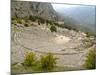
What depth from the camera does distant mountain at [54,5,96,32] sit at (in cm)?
245

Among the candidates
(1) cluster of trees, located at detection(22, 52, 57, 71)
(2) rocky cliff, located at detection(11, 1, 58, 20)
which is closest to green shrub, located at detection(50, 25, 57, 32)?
(2) rocky cliff, located at detection(11, 1, 58, 20)

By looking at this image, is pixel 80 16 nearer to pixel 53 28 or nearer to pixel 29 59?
pixel 53 28

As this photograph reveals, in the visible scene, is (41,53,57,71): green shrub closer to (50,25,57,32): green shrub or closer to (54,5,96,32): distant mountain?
(50,25,57,32): green shrub

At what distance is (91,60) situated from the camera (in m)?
2.54

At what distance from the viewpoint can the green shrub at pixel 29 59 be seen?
7.49 ft

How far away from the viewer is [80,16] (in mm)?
2508

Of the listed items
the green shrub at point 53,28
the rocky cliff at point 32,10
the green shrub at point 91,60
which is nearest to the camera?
the rocky cliff at point 32,10

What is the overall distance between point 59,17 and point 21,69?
795mm

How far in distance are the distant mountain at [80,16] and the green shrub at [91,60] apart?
306mm

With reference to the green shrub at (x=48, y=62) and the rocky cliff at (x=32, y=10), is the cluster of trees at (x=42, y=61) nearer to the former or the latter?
the green shrub at (x=48, y=62)

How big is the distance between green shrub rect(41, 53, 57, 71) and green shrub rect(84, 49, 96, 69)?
45cm

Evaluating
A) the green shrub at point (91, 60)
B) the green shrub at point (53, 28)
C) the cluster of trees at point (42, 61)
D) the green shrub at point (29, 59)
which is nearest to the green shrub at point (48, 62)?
the cluster of trees at point (42, 61)

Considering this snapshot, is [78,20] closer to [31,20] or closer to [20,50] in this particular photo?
[31,20]

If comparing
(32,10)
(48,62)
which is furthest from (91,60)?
(32,10)
